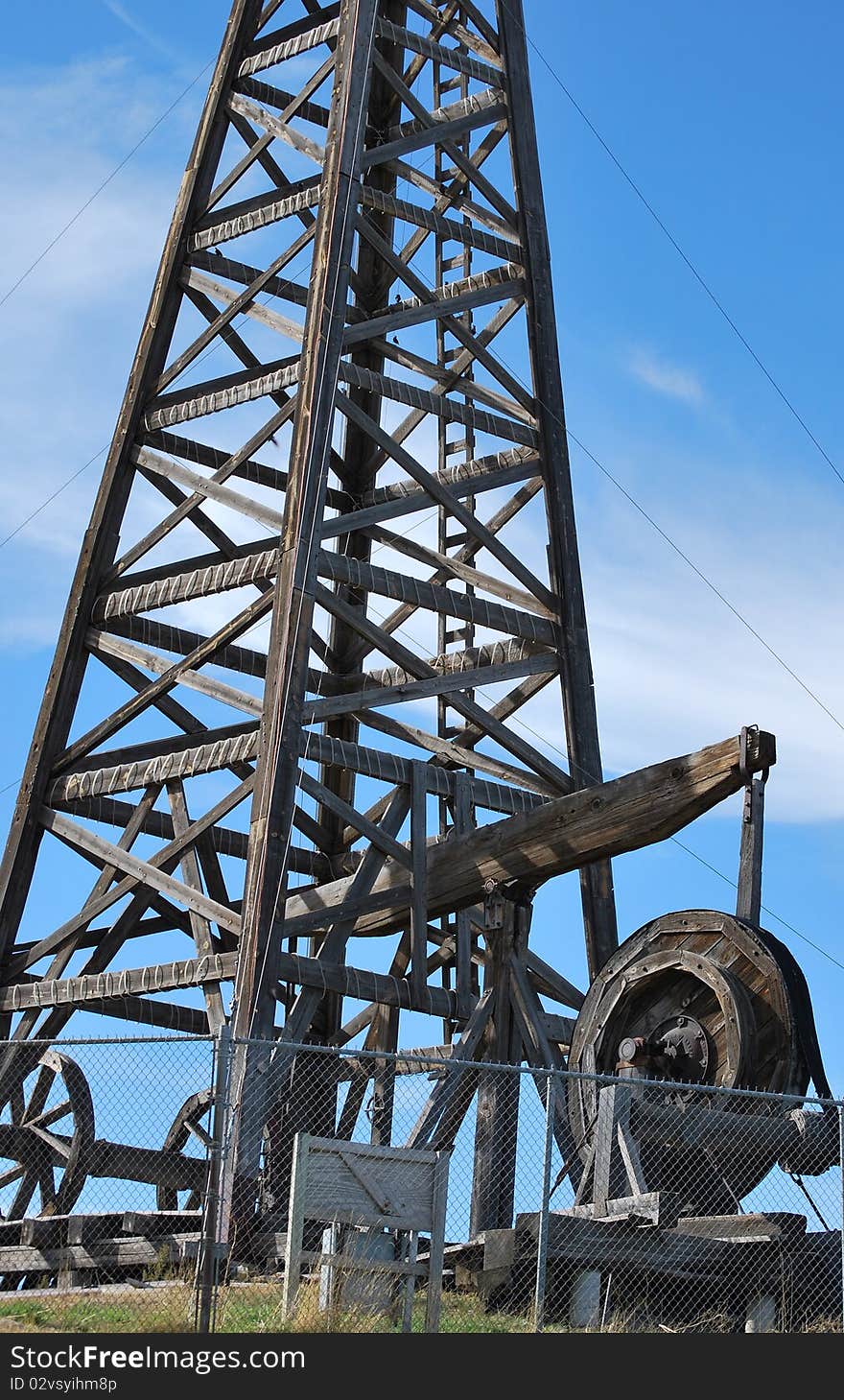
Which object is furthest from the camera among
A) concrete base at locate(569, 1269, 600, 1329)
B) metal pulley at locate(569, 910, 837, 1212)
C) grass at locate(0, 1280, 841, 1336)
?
metal pulley at locate(569, 910, 837, 1212)

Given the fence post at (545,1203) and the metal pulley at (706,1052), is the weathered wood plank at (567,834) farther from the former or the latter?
the fence post at (545,1203)

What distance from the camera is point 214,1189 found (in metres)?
9.70

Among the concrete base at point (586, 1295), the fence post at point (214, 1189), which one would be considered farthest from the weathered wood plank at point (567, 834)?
the fence post at point (214, 1189)

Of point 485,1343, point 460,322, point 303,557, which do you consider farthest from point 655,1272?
point 460,322

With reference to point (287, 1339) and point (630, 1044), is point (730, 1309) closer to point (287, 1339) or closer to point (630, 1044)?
point (630, 1044)

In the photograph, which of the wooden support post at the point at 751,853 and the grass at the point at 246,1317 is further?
the wooden support post at the point at 751,853

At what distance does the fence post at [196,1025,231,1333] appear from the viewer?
920 centimetres

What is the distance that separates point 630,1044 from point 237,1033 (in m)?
3.30

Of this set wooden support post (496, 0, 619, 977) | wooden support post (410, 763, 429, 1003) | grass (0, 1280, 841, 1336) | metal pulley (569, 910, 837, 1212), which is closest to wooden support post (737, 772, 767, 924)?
metal pulley (569, 910, 837, 1212)

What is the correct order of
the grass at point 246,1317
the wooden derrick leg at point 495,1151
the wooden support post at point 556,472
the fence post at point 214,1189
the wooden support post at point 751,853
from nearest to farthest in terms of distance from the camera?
the fence post at point 214,1189 < the grass at point 246,1317 < the wooden support post at point 751,853 < the wooden derrick leg at point 495,1151 < the wooden support post at point 556,472

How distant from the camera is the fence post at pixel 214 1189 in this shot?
9.20m

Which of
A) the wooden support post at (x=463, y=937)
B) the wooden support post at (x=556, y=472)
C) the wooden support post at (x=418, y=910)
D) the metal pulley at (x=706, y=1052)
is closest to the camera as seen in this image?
the metal pulley at (x=706, y=1052)

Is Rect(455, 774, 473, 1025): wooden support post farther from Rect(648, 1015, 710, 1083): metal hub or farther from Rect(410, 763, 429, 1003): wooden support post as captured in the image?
Rect(648, 1015, 710, 1083): metal hub

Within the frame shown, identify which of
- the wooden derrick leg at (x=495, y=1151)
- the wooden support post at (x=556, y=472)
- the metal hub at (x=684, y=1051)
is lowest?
the wooden derrick leg at (x=495, y=1151)
